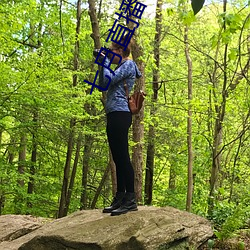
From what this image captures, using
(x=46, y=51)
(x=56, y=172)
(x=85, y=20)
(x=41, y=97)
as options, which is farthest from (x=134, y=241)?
(x=85, y=20)

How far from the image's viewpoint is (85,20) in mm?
13367

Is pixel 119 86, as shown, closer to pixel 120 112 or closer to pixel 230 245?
pixel 120 112

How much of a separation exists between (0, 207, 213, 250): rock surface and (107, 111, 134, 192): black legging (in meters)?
0.43

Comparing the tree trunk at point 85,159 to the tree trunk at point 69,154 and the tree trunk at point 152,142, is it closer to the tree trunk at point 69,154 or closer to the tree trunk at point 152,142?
the tree trunk at point 69,154

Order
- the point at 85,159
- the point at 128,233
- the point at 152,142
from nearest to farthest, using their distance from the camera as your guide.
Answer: the point at 128,233
the point at 152,142
the point at 85,159

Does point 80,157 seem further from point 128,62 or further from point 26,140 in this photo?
point 128,62

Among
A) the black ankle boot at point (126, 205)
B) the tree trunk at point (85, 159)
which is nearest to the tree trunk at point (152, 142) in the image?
the tree trunk at point (85, 159)

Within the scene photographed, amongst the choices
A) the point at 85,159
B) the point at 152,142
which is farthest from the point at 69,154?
the point at 152,142

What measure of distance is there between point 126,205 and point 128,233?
1.95 ft

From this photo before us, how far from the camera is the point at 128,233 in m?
3.67

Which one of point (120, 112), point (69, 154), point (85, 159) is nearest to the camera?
point (120, 112)

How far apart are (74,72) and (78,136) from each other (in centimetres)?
223

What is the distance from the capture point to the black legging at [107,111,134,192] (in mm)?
3957

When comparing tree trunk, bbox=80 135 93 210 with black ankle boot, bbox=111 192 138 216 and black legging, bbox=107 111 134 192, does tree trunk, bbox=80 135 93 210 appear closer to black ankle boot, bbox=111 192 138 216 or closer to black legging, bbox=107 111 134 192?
black ankle boot, bbox=111 192 138 216
